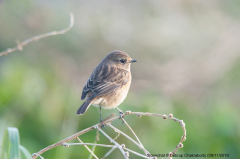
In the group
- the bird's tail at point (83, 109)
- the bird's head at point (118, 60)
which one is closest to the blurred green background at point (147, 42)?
the bird's head at point (118, 60)

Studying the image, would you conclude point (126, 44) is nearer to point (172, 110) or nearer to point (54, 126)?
point (172, 110)

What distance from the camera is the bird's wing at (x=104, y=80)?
4.35 meters

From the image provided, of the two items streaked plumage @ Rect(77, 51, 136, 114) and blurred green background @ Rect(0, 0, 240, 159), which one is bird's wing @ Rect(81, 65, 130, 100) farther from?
blurred green background @ Rect(0, 0, 240, 159)

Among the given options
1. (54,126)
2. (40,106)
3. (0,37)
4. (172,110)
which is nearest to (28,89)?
(40,106)

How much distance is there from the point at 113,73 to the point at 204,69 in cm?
676

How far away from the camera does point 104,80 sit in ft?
15.2

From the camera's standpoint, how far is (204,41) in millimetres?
10891

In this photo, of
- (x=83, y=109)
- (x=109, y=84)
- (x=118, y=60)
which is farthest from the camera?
(x=118, y=60)

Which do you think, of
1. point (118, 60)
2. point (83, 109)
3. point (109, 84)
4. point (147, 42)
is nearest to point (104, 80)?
point (109, 84)

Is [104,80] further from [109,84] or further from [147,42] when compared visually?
[147,42]

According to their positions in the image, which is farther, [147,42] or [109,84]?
[147,42]

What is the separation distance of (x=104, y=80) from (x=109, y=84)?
0.11 m

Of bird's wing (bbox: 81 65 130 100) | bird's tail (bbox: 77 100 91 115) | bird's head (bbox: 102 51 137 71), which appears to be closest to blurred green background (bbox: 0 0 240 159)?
bird's head (bbox: 102 51 137 71)

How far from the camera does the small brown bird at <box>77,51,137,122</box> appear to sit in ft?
14.2
